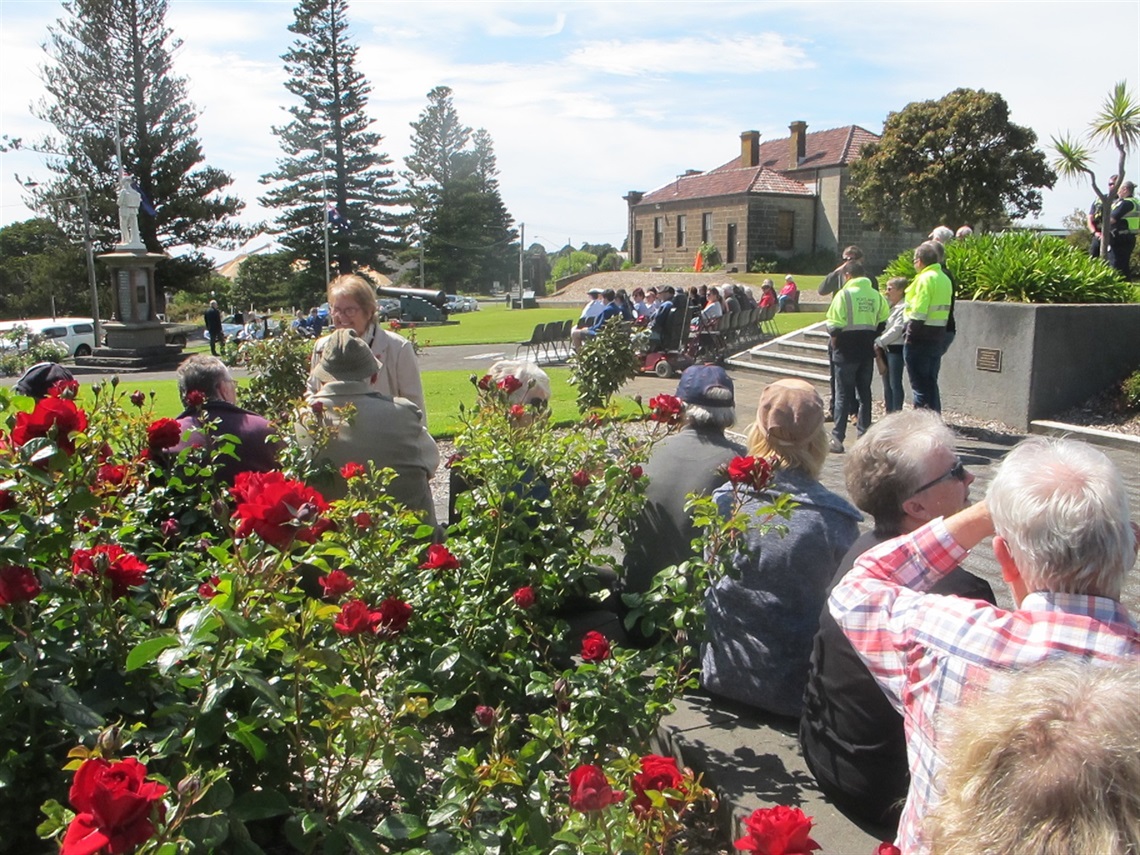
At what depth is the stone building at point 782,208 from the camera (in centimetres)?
4925

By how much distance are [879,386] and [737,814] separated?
9.74 meters

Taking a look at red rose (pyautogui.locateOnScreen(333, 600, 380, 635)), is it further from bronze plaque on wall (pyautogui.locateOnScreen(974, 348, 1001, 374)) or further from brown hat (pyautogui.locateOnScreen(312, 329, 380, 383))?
bronze plaque on wall (pyautogui.locateOnScreen(974, 348, 1001, 374))

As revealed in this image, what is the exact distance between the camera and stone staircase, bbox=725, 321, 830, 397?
14219mm

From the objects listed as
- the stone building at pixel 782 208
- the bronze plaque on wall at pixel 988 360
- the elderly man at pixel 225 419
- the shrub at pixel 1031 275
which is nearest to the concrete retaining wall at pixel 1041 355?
the bronze plaque on wall at pixel 988 360

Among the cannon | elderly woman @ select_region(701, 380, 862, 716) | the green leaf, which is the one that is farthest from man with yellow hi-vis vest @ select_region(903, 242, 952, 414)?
the cannon

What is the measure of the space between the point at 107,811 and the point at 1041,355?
983 centimetres

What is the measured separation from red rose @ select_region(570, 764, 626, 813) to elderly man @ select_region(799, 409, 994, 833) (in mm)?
1032

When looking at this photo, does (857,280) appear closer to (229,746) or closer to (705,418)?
(705,418)

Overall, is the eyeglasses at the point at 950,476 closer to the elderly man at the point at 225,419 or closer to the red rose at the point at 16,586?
the red rose at the point at 16,586

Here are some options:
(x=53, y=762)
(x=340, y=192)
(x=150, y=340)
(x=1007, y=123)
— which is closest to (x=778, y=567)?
(x=53, y=762)

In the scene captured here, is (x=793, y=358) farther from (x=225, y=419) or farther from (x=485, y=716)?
(x=485, y=716)

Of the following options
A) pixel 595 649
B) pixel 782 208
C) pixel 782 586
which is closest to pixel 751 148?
pixel 782 208

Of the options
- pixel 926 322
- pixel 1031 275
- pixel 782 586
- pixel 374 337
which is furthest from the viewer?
pixel 1031 275

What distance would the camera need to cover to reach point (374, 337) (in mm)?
5023
